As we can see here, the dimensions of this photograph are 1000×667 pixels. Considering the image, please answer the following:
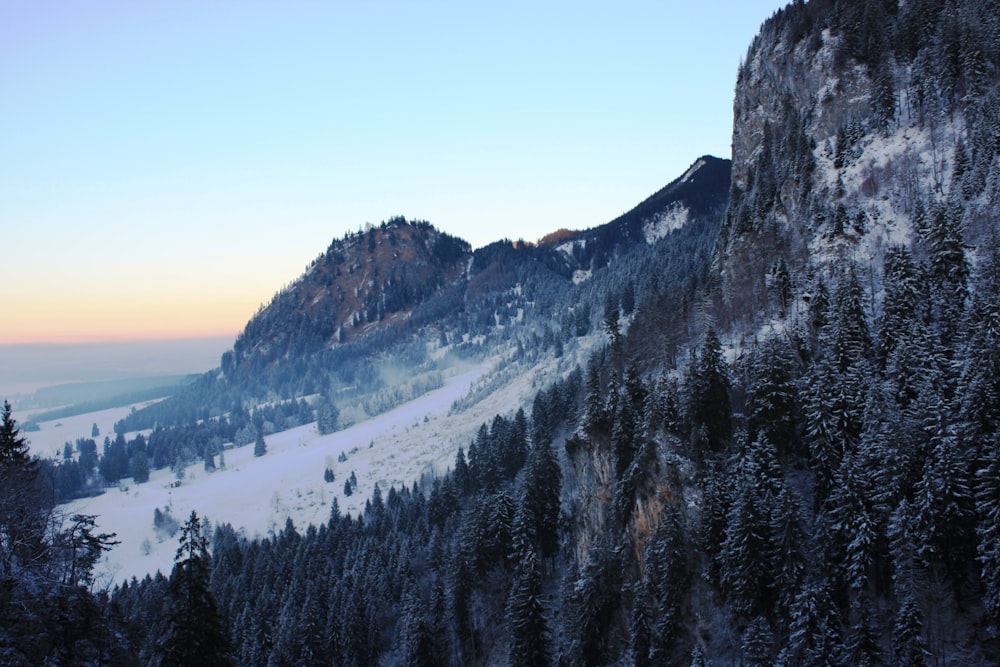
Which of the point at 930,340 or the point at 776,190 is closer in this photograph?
the point at 930,340

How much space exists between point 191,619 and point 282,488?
493ft

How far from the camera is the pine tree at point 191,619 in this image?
83.4 ft

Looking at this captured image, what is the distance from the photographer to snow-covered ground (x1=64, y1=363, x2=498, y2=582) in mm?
142250

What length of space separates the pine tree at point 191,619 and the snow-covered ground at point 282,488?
4548 inches

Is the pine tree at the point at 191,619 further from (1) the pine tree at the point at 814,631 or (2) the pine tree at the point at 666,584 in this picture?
(2) the pine tree at the point at 666,584

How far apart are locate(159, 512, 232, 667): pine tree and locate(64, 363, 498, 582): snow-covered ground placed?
379ft

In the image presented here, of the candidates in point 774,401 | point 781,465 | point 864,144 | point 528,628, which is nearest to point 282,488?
point 528,628

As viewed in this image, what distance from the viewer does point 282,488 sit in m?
166

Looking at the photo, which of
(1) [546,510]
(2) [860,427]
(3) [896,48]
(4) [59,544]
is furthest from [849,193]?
→ (4) [59,544]

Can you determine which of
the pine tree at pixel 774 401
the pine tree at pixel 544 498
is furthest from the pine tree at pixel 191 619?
the pine tree at pixel 544 498

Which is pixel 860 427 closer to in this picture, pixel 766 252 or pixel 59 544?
pixel 766 252

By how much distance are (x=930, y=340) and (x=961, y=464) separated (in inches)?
565

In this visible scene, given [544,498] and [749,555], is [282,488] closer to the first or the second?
[544,498]

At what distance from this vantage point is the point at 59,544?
23.0 m
